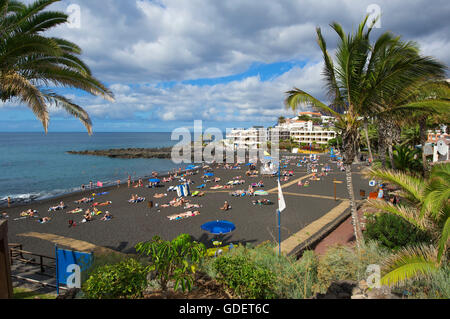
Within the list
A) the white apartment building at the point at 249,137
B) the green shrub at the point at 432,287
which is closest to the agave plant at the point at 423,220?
the green shrub at the point at 432,287

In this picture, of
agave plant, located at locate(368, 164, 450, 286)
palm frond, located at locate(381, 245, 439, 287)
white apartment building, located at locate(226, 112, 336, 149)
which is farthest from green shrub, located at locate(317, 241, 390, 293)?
white apartment building, located at locate(226, 112, 336, 149)

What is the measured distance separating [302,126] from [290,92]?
290ft

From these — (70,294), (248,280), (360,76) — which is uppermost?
(360,76)

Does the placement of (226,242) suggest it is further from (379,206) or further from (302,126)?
(302,126)

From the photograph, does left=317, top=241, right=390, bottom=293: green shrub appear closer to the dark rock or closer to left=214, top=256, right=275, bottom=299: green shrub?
left=214, top=256, right=275, bottom=299: green shrub

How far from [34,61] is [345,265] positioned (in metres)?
9.04

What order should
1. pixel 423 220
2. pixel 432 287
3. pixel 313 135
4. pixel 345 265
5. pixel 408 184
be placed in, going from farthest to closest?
pixel 313 135, pixel 408 184, pixel 345 265, pixel 423 220, pixel 432 287

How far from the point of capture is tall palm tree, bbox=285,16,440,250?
6656 millimetres

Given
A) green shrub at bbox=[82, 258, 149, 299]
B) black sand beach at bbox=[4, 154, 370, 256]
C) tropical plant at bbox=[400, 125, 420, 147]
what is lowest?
black sand beach at bbox=[4, 154, 370, 256]

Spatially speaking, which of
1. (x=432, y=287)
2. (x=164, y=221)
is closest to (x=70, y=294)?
(x=432, y=287)

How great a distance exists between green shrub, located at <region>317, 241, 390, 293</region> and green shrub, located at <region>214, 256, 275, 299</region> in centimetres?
176

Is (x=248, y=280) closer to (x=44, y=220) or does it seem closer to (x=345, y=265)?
(x=345, y=265)

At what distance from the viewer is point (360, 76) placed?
23.8ft
